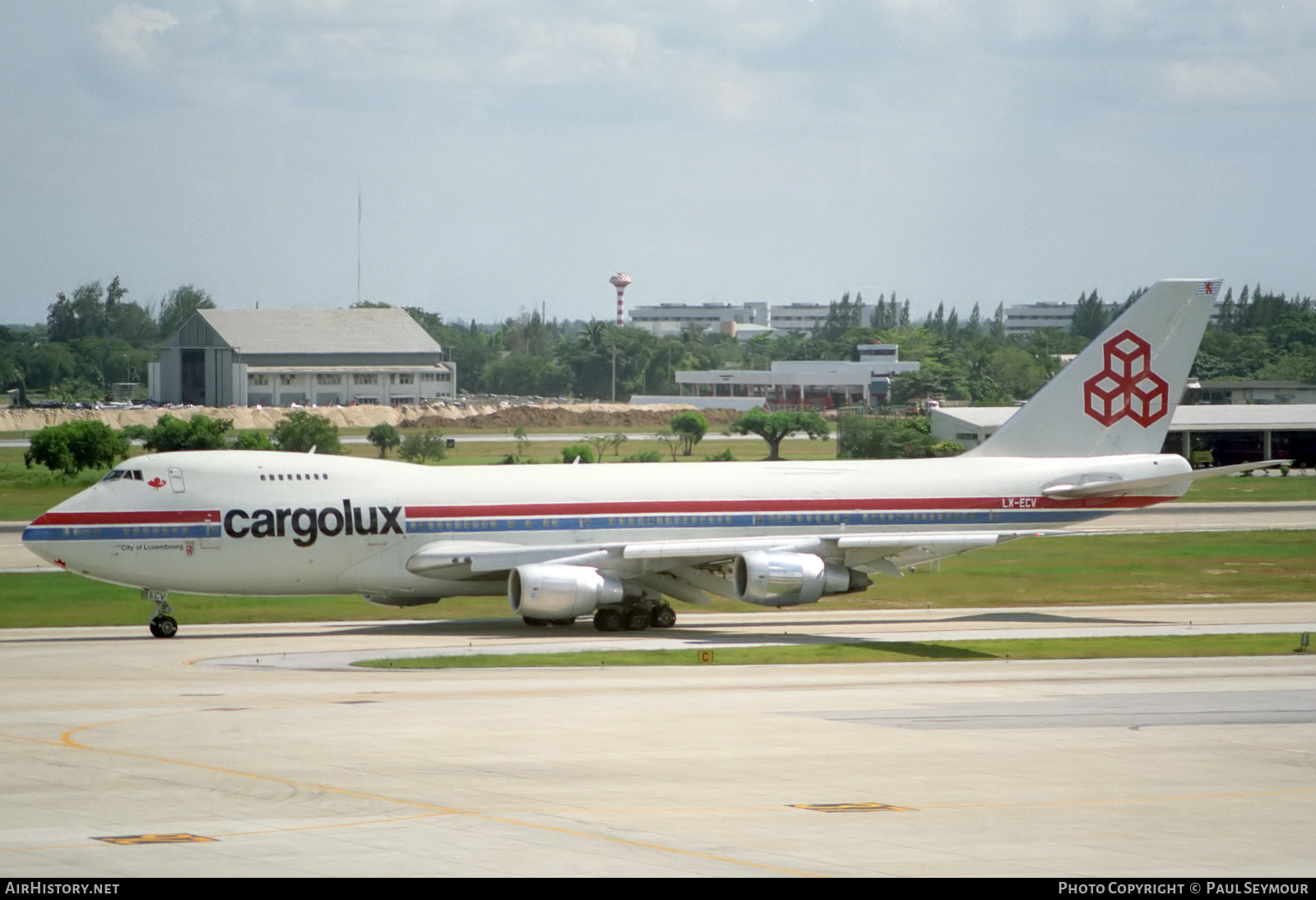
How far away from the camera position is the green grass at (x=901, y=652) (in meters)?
39.6

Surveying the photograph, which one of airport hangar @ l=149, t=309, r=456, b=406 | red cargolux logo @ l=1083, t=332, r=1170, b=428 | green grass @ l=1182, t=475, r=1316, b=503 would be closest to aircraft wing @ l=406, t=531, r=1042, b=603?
red cargolux logo @ l=1083, t=332, r=1170, b=428

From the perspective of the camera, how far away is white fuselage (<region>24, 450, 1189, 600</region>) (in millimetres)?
44938

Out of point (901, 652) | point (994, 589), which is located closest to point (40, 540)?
point (901, 652)

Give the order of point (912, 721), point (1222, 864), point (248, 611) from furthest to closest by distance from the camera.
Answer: point (248, 611)
point (912, 721)
point (1222, 864)

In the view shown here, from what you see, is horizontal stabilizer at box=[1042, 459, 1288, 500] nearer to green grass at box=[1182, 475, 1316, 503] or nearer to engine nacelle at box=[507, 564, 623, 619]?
engine nacelle at box=[507, 564, 623, 619]

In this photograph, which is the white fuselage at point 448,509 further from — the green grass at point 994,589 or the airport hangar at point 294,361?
the airport hangar at point 294,361

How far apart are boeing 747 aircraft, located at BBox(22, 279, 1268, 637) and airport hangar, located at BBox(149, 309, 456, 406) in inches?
5159

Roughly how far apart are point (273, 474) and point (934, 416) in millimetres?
79530

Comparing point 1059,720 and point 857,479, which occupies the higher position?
point 857,479

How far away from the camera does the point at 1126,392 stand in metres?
52.9

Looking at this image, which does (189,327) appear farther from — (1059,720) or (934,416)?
(1059,720)

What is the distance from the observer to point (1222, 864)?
18375mm

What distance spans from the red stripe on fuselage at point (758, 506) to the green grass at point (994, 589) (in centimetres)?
505
